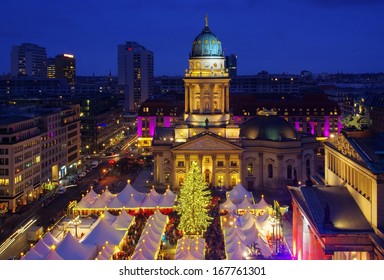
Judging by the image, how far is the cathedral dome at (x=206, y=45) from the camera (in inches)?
3270

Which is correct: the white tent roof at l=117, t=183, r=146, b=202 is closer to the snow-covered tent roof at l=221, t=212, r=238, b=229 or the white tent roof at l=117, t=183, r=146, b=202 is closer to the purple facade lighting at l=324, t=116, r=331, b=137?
the snow-covered tent roof at l=221, t=212, r=238, b=229

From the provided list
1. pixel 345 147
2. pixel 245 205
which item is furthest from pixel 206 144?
pixel 345 147

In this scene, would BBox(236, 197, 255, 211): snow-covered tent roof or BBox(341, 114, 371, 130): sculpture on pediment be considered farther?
BBox(236, 197, 255, 211): snow-covered tent roof

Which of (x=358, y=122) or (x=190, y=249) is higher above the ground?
(x=358, y=122)

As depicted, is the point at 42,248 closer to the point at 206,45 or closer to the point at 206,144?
the point at 206,144

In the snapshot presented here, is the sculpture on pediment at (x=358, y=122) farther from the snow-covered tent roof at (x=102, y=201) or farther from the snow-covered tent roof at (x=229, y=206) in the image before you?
the snow-covered tent roof at (x=102, y=201)

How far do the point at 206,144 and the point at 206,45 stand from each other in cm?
1587

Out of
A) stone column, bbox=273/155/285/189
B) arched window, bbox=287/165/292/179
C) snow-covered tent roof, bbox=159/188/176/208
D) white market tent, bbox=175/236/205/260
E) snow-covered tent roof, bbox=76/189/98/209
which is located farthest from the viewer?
arched window, bbox=287/165/292/179

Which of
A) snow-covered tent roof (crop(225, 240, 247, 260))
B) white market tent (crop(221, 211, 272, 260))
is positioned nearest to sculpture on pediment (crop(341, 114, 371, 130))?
white market tent (crop(221, 211, 272, 260))

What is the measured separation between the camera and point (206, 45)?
83000mm

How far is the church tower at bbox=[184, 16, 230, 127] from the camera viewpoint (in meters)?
81.9

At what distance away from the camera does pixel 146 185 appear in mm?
78188
